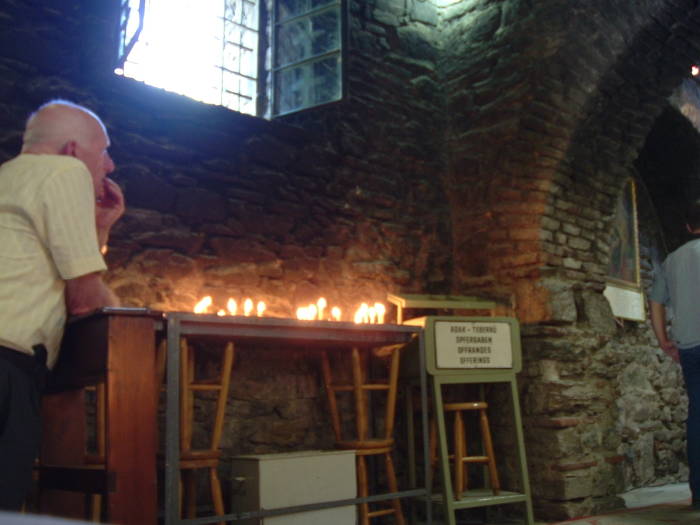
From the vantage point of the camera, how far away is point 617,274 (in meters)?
6.42

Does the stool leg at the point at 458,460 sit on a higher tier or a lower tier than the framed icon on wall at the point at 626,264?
lower

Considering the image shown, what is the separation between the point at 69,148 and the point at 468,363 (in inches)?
94.4

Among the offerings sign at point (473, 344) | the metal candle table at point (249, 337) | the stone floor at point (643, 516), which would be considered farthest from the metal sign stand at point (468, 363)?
the stone floor at point (643, 516)

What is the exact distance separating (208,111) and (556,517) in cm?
295

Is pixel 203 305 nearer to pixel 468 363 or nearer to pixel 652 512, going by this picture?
pixel 468 363

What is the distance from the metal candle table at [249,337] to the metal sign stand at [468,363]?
0.12m

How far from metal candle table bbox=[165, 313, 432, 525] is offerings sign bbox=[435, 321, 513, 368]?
0.15 metres

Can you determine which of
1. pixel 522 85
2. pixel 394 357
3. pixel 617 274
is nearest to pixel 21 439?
pixel 394 357

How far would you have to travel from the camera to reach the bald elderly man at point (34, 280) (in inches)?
72.9

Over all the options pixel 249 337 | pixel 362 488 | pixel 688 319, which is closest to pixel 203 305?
pixel 249 337

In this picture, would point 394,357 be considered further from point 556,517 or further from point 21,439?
point 21,439

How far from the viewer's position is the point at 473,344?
3.96 metres

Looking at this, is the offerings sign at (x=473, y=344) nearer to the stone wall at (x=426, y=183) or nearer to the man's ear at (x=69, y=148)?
the stone wall at (x=426, y=183)

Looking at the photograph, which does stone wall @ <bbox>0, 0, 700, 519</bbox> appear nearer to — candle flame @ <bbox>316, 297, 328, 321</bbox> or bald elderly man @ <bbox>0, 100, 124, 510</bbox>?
candle flame @ <bbox>316, 297, 328, 321</bbox>
